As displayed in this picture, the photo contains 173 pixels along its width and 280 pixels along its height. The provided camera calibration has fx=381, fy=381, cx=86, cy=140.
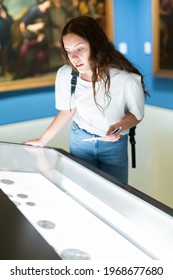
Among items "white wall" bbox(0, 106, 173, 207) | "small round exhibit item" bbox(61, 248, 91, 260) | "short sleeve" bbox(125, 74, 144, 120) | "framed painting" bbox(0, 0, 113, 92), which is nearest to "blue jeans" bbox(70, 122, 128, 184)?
"short sleeve" bbox(125, 74, 144, 120)

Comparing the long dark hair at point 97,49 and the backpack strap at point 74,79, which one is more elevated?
the long dark hair at point 97,49

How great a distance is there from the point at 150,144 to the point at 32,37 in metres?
2.88

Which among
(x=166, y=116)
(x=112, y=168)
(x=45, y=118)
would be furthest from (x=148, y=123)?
(x=112, y=168)

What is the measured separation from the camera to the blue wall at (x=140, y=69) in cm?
696

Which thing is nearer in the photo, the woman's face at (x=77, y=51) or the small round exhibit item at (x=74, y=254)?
the small round exhibit item at (x=74, y=254)

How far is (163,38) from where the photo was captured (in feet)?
23.4

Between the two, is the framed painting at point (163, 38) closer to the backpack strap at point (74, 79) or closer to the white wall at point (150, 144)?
the white wall at point (150, 144)

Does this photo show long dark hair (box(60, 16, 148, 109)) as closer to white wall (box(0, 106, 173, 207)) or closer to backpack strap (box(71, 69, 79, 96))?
backpack strap (box(71, 69, 79, 96))

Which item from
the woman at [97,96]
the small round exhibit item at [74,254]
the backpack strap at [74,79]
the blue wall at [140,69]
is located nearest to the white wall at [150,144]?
the blue wall at [140,69]

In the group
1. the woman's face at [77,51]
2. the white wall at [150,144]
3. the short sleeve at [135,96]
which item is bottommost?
the white wall at [150,144]

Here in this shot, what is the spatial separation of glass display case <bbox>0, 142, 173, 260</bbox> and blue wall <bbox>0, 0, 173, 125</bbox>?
4.96 m

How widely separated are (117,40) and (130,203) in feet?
21.9

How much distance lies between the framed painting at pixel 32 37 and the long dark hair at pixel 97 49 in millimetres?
4533

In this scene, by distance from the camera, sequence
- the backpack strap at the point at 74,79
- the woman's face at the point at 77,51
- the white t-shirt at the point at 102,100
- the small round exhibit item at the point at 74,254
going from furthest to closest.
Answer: the backpack strap at the point at 74,79
the white t-shirt at the point at 102,100
the woman's face at the point at 77,51
the small round exhibit item at the point at 74,254
